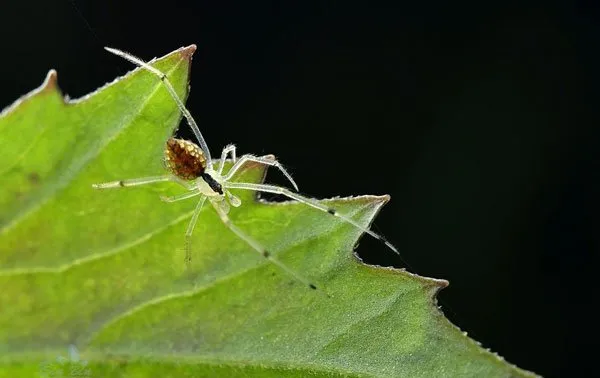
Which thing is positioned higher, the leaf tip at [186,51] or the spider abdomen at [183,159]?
the leaf tip at [186,51]

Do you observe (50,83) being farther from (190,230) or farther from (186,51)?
(190,230)

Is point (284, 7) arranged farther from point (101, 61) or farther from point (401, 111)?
point (101, 61)

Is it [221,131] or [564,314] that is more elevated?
[221,131]

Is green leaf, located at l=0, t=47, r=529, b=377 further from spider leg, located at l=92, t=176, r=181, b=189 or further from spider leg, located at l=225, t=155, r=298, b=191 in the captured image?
spider leg, located at l=225, t=155, r=298, b=191

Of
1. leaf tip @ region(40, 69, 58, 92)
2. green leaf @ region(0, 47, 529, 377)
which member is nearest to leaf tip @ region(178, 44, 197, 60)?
green leaf @ region(0, 47, 529, 377)

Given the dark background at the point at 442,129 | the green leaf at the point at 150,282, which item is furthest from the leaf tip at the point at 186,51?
the dark background at the point at 442,129

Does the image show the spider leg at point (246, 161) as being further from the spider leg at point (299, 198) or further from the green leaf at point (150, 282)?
the green leaf at point (150, 282)

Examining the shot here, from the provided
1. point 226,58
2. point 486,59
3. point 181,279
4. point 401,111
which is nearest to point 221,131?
point 226,58

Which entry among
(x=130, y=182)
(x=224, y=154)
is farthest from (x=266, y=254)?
(x=224, y=154)

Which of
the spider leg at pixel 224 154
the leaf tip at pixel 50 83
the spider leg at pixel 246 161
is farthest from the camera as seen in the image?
the spider leg at pixel 224 154
